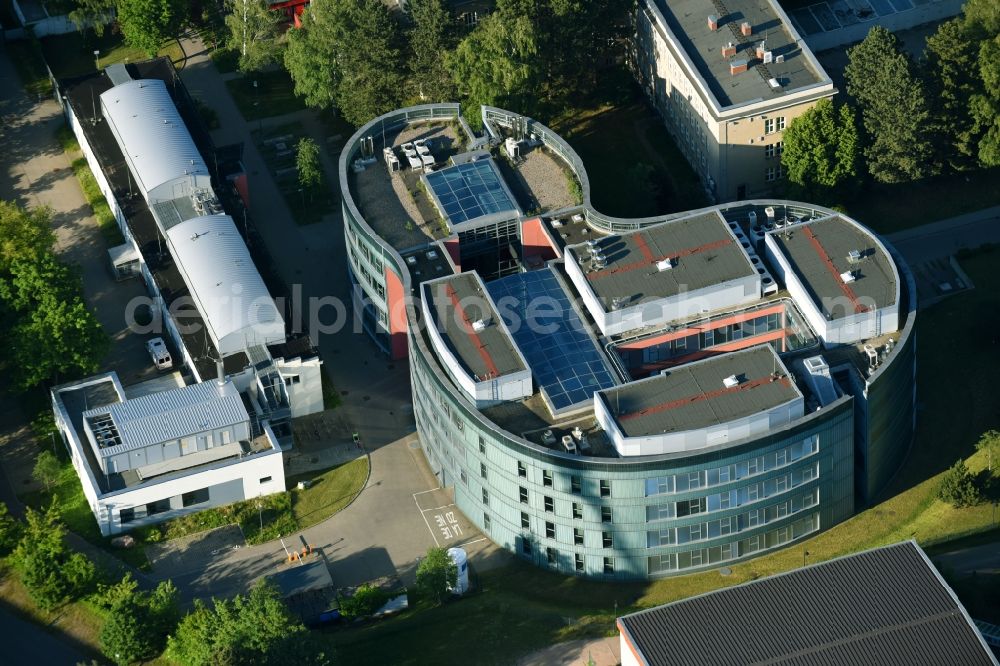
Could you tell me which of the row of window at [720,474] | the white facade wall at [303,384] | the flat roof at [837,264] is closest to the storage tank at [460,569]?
the row of window at [720,474]

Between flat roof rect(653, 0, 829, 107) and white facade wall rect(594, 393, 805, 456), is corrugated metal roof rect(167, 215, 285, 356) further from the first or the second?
flat roof rect(653, 0, 829, 107)

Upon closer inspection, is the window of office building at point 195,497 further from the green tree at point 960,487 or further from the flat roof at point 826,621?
the green tree at point 960,487

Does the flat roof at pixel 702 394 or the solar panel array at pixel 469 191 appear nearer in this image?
the flat roof at pixel 702 394

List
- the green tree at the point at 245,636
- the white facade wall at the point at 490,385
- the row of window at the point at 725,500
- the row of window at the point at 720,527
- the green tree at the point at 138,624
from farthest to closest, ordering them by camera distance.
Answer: the white facade wall at the point at 490,385, the row of window at the point at 720,527, the row of window at the point at 725,500, the green tree at the point at 138,624, the green tree at the point at 245,636

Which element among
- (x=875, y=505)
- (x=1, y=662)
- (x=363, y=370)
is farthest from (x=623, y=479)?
(x=1, y=662)

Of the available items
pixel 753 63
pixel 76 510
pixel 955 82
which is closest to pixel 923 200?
pixel 955 82
